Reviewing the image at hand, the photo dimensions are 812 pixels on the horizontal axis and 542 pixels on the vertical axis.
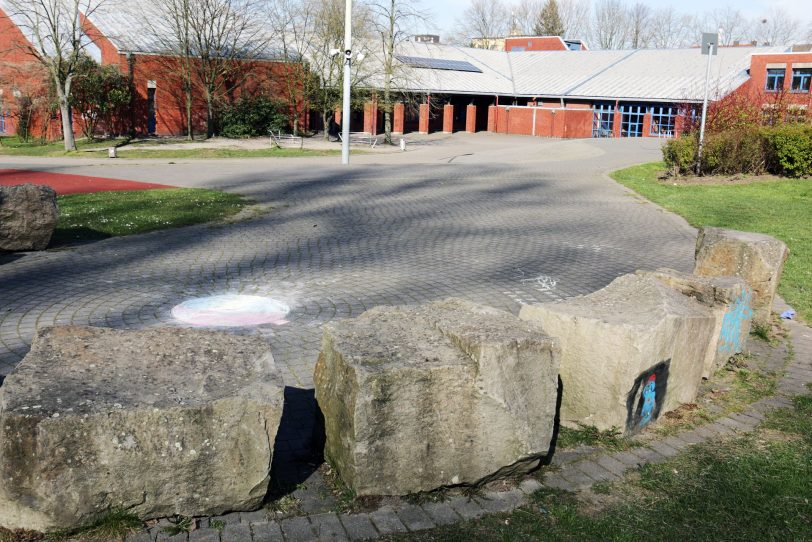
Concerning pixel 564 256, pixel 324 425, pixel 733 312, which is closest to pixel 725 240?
pixel 733 312

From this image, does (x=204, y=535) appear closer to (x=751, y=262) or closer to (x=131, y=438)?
(x=131, y=438)

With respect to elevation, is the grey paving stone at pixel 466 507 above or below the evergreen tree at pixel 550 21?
below

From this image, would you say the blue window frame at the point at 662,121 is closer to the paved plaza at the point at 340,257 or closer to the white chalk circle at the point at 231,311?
the paved plaza at the point at 340,257

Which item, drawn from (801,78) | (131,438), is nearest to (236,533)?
(131,438)

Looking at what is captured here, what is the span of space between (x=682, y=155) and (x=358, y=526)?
22413 mm

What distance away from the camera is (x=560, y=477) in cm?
488

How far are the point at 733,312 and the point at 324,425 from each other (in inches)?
A: 163

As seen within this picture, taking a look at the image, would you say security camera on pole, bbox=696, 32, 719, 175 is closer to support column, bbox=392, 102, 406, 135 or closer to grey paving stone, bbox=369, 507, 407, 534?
grey paving stone, bbox=369, 507, 407, 534

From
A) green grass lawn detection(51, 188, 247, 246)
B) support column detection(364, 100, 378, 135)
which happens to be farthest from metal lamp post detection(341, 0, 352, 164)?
support column detection(364, 100, 378, 135)

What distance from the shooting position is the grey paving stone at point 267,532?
4.01 m

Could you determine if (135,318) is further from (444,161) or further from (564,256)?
(444,161)

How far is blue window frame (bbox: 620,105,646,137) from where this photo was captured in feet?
160

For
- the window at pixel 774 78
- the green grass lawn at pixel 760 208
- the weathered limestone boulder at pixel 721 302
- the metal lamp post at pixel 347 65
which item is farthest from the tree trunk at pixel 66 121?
the window at pixel 774 78

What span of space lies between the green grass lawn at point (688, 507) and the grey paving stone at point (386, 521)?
76 mm
